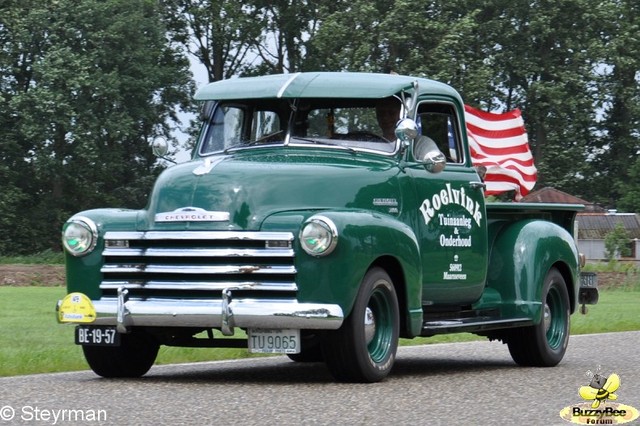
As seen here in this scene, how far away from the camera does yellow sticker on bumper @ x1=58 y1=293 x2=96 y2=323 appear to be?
10.1 m

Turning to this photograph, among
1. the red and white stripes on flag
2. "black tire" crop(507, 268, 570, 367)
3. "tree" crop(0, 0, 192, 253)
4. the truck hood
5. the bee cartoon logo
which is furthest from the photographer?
"tree" crop(0, 0, 192, 253)

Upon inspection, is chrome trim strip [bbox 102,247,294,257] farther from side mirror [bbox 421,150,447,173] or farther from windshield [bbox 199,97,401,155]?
side mirror [bbox 421,150,447,173]

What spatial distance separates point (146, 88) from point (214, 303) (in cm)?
4762

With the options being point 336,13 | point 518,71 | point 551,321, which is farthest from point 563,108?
point 551,321

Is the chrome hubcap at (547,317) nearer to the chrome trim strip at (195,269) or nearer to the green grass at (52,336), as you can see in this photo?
the green grass at (52,336)

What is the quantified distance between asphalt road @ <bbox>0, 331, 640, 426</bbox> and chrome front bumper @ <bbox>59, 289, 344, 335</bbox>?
42cm

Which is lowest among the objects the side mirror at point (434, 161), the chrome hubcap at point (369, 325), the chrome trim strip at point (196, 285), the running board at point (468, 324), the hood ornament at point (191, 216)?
the running board at point (468, 324)

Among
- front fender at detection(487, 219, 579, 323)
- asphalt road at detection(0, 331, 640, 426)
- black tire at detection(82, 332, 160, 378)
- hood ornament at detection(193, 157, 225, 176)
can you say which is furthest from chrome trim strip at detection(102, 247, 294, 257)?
front fender at detection(487, 219, 579, 323)

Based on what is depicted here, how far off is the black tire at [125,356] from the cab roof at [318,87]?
205 cm

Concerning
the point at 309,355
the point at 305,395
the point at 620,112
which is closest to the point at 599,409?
the point at 305,395

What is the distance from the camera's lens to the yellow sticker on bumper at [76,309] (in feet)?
33.0

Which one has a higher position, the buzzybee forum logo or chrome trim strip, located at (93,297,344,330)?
chrome trim strip, located at (93,297,344,330)

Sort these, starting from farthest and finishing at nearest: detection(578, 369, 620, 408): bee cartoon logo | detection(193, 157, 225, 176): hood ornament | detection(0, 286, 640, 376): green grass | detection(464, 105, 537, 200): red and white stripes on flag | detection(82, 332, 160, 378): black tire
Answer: detection(464, 105, 537, 200): red and white stripes on flag
detection(0, 286, 640, 376): green grass
detection(82, 332, 160, 378): black tire
detection(193, 157, 225, 176): hood ornament
detection(578, 369, 620, 408): bee cartoon logo

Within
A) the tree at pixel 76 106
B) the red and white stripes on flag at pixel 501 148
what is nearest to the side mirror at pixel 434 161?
the red and white stripes on flag at pixel 501 148
